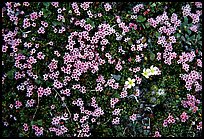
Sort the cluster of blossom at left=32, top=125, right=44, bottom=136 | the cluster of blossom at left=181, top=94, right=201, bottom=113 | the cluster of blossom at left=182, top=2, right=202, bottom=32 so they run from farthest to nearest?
the cluster of blossom at left=182, top=2, right=202, bottom=32
the cluster of blossom at left=181, top=94, right=201, bottom=113
the cluster of blossom at left=32, top=125, right=44, bottom=136

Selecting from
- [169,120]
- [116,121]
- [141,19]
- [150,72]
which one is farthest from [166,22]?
[116,121]

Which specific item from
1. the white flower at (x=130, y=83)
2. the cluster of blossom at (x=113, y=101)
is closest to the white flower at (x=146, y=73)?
the white flower at (x=130, y=83)

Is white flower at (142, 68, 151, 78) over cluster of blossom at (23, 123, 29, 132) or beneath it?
over

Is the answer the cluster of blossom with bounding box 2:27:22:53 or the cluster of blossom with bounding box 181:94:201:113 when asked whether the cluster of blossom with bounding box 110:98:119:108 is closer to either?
the cluster of blossom with bounding box 181:94:201:113

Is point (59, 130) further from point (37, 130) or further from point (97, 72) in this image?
point (97, 72)

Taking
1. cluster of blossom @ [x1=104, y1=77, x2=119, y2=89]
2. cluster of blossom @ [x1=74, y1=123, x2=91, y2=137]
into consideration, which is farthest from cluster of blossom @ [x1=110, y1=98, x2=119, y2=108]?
cluster of blossom @ [x1=74, y1=123, x2=91, y2=137]

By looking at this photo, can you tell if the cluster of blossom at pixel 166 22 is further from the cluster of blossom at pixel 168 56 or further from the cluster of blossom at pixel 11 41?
the cluster of blossom at pixel 11 41

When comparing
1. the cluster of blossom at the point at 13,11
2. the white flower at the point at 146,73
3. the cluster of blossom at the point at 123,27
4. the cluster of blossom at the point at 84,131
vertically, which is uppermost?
the cluster of blossom at the point at 13,11
